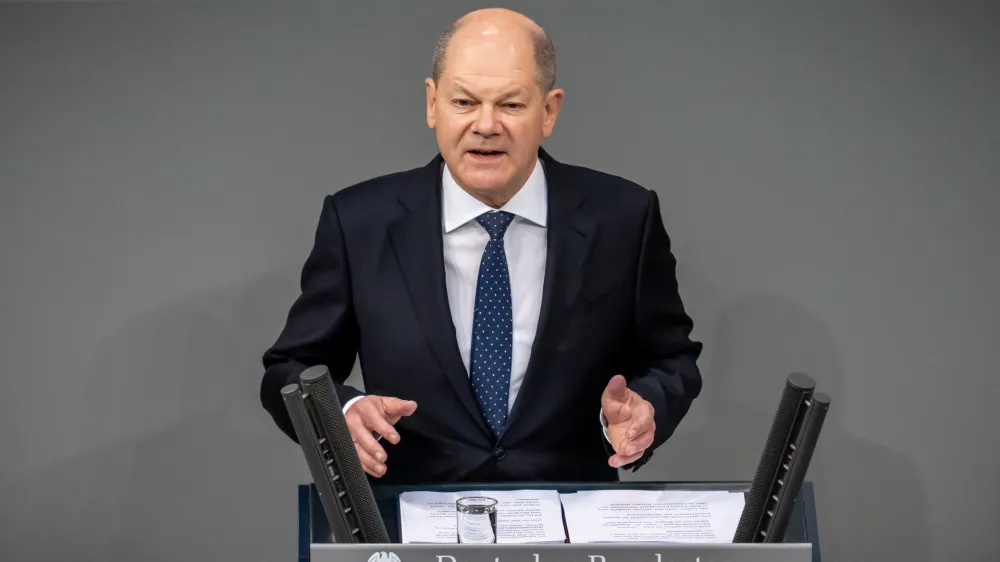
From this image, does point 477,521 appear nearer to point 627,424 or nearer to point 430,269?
point 627,424

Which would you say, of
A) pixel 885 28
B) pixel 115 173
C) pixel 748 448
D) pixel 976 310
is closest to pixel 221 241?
pixel 115 173

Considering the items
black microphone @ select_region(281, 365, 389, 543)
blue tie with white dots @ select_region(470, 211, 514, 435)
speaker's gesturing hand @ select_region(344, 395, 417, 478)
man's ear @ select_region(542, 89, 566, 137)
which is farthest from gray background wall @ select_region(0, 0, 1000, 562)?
black microphone @ select_region(281, 365, 389, 543)

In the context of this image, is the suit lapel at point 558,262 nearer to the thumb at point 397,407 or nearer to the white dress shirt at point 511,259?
the white dress shirt at point 511,259

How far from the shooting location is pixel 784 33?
3.24m

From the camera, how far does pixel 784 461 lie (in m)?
1.43

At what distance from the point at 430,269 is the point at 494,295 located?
0.44 ft

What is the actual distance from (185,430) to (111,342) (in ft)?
1.09

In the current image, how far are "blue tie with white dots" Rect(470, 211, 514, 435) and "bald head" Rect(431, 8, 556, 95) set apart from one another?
35cm

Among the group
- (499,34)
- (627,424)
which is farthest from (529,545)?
(499,34)

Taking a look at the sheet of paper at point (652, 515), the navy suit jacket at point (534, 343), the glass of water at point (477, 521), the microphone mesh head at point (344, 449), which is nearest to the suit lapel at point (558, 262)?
the navy suit jacket at point (534, 343)

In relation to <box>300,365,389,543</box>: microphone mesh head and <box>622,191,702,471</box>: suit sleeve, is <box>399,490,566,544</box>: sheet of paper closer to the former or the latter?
<box>300,365,389,543</box>: microphone mesh head

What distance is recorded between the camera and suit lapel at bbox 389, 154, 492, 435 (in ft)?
6.93

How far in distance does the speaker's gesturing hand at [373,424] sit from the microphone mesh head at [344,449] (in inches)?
10.3

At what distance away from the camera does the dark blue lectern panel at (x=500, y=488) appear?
1481mm
